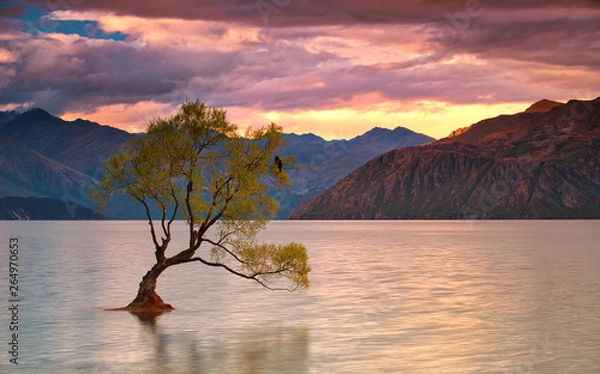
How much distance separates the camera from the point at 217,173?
54344 mm

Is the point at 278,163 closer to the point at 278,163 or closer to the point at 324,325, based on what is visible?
the point at 278,163

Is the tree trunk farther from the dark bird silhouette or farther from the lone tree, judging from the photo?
the dark bird silhouette

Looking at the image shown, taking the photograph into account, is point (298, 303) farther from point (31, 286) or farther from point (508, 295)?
point (31, 286)

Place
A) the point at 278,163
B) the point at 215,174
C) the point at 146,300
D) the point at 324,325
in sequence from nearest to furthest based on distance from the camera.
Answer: the point at 324,325 → the point at 278,163 → the point at 215,174 → the point at 146,300

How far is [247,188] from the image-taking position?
53.9 metres

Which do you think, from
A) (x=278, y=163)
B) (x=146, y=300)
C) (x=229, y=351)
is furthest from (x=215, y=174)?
(x=229, y=351)

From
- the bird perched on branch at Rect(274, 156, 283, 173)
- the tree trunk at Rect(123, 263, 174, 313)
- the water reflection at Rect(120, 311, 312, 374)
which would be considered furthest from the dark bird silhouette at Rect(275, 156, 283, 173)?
the tree trunk at Rect(123, 263, 174, 313)

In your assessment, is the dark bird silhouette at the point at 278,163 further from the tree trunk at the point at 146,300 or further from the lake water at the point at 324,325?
the tree trunk at the point at 146,300

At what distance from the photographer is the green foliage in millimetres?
54000

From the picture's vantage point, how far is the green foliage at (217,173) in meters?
54.0

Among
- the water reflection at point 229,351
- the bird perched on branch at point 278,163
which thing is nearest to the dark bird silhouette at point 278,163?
the bird perched on branch at point 278,163

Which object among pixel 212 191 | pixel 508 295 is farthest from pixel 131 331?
pixel 508 295

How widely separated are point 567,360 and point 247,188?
2550 cm

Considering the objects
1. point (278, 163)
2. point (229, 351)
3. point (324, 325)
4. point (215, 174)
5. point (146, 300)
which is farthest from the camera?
point (146, 300)
